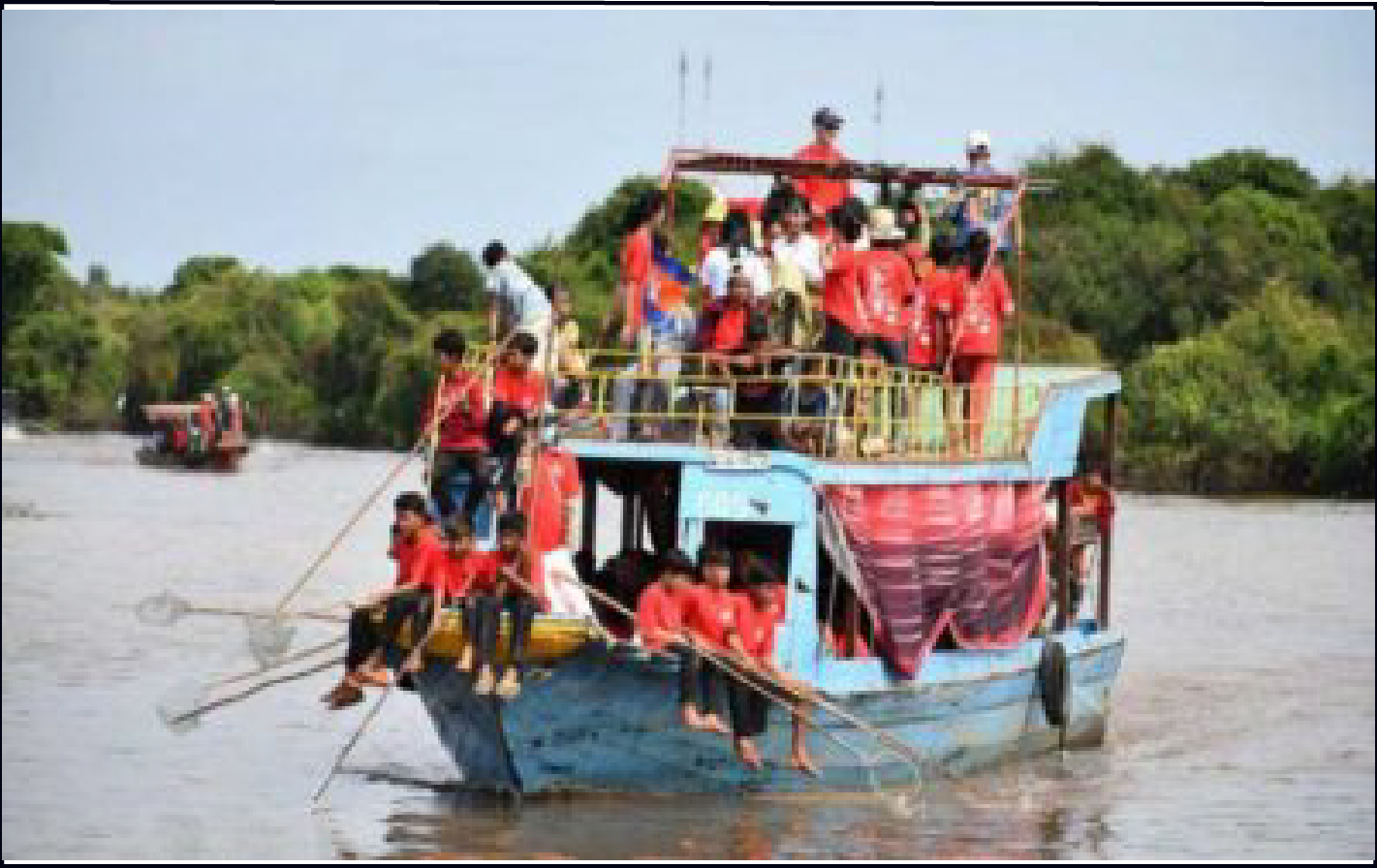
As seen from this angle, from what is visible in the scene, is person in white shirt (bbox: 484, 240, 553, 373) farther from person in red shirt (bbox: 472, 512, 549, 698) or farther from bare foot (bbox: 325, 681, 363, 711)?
bare foot (bbox: 325, 681, 363, 711)

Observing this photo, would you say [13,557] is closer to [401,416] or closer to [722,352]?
[722,352]

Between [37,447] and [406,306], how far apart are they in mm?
12366

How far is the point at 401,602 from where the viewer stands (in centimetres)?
1583

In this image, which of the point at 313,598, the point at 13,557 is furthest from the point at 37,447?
the point at 313,598

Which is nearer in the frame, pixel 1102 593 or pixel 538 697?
pixel 538 697

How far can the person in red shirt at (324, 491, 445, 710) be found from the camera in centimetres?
1584

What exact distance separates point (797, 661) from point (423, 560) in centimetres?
224

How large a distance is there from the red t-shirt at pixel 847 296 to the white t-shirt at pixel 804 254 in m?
0.51

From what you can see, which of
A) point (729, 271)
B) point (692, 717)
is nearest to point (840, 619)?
point (729, 271)

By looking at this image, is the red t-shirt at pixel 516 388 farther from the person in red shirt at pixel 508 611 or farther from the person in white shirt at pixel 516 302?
the person in red shirt at pixel 508 611

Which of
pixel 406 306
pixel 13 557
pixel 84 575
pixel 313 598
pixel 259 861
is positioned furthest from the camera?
pixel 406 306

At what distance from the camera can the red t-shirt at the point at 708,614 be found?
1606 centimetres

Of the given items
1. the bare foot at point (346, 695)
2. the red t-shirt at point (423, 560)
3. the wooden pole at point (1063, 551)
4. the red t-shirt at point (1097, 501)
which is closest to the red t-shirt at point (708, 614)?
the red t-shirt at point (423, 560)

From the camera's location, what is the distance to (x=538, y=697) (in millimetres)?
16156
